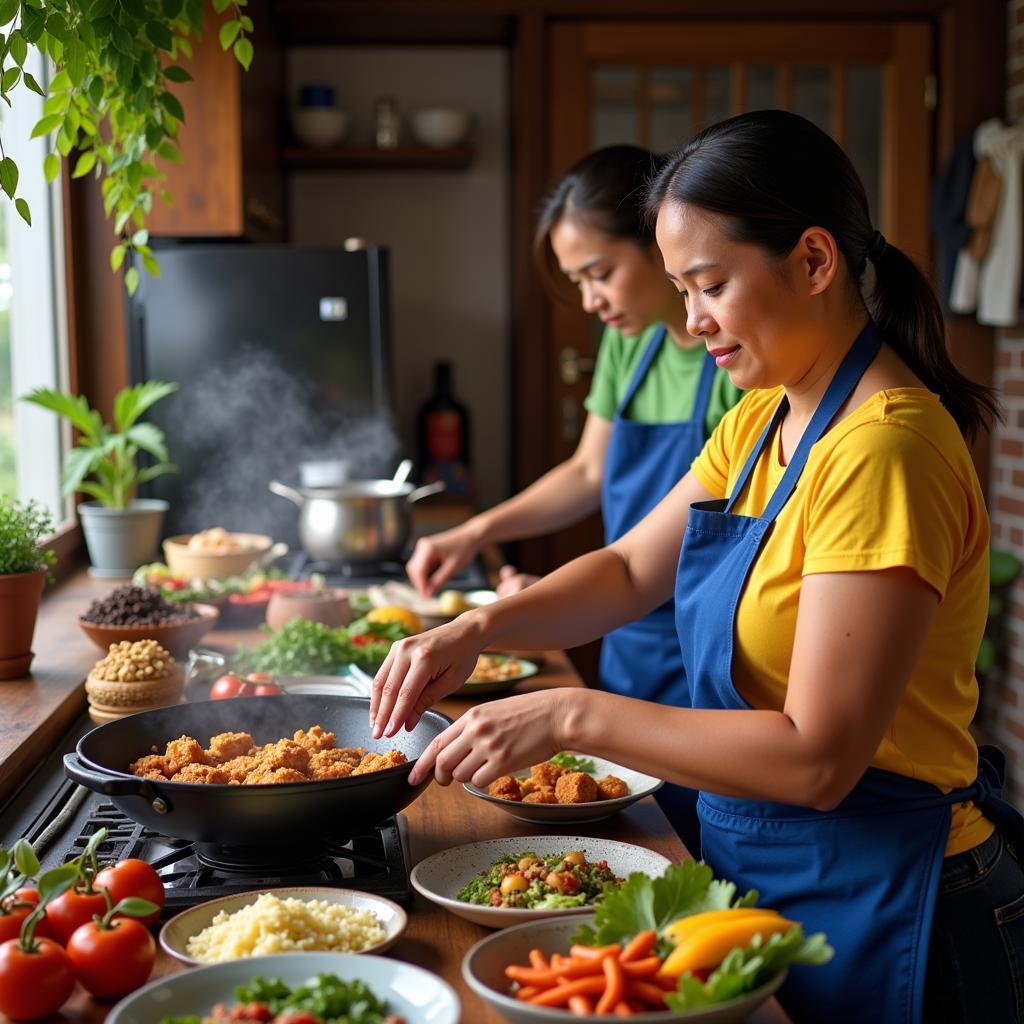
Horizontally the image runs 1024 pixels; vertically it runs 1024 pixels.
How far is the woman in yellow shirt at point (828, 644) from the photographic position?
4.19 feet

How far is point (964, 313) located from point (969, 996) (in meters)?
3.21

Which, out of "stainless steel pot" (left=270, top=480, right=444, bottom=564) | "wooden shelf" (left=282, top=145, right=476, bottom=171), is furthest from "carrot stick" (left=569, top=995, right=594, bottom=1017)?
"wooden shelf" (left=282, top=145, right=476, bottom=171)

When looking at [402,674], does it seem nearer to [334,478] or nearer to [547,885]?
[547,885]

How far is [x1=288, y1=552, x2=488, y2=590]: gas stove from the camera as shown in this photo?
302 cm

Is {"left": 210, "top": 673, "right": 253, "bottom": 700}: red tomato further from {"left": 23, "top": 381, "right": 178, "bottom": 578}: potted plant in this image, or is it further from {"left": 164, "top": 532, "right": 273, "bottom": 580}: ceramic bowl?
{"left": 23, "top": 381, "right": 178, "bottom": 578}: potted plant

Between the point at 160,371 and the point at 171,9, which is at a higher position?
the point at 171,9

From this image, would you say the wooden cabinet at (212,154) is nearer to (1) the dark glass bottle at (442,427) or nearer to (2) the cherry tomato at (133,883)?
(1) the dark glass bottle at (442,427)

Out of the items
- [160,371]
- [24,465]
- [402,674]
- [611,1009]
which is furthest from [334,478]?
[611,1009]

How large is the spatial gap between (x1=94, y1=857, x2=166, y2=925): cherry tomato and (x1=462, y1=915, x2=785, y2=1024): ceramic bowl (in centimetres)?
31

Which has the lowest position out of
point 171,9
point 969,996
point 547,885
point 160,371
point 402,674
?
point 969,996

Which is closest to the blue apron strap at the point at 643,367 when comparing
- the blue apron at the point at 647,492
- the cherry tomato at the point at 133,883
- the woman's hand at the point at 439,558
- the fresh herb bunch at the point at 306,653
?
the blue apron at the point at 647,492

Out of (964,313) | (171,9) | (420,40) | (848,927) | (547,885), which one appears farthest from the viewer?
(420,40)

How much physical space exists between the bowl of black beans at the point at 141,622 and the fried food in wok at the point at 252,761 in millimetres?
631

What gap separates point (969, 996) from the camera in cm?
143
